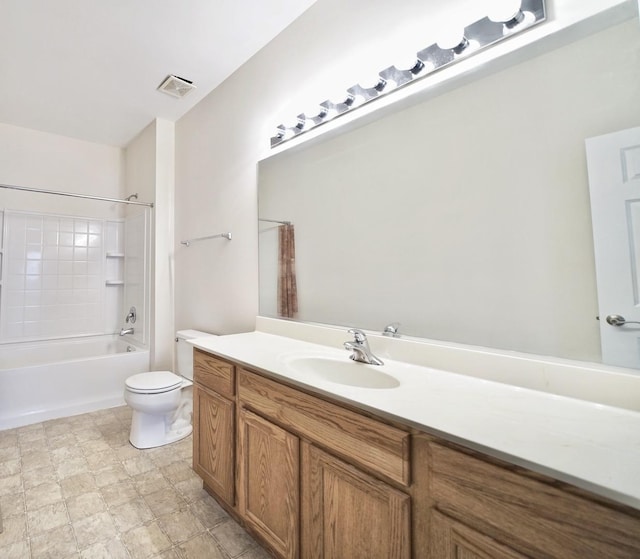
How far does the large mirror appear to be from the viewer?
3.15 ft

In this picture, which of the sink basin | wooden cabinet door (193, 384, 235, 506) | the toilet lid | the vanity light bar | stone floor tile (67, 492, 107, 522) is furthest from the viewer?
the toilet lid

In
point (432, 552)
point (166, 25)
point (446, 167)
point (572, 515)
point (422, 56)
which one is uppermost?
point (166, 25)

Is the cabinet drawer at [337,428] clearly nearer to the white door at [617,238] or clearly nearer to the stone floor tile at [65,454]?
the white door at [617,238]

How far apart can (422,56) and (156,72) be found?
2.02 m

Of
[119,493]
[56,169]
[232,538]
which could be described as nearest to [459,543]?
[232,538]

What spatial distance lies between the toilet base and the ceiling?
94.6 inches

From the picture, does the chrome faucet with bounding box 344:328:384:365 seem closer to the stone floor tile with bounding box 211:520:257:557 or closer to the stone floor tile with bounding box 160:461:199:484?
the stone floor tile with bounding box 211:520:257:557

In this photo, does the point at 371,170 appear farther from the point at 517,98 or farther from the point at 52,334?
the point at 52,334

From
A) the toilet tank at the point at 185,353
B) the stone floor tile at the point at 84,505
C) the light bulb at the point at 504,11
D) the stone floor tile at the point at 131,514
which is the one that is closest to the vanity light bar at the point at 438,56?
the light bulb at the point at 504,11

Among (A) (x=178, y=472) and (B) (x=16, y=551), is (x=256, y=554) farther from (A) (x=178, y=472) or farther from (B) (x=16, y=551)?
(B) (x=16, y=551)

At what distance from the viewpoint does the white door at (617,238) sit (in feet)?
2.88

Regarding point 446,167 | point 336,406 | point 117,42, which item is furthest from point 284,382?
point 117,42

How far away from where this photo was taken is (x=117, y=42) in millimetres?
2072

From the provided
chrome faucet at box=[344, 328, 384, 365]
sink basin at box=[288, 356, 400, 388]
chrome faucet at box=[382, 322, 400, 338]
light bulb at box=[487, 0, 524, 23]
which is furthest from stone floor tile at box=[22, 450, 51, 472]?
light bulb at box=[487, 0, 524, 23]
